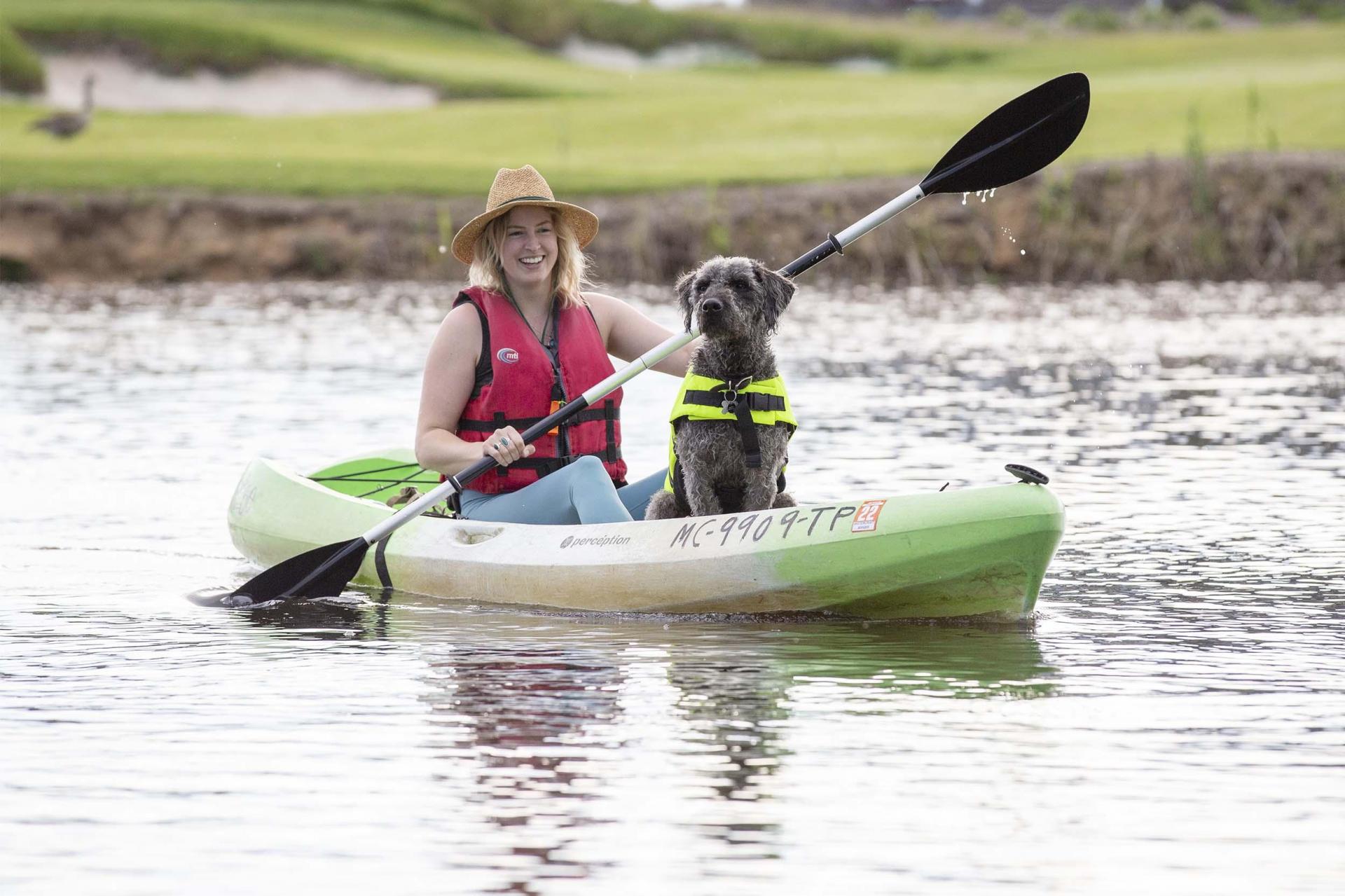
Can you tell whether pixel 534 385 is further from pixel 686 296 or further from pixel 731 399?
pixel 731 399

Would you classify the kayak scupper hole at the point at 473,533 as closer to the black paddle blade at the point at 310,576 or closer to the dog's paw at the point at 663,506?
the black paddle blade at the point at 310,576

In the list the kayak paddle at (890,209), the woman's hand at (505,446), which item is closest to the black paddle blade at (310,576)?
the kayak paddle at (890,209)

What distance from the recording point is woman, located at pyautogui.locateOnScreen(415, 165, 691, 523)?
7.66 metres

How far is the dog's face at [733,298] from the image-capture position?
6.98 m

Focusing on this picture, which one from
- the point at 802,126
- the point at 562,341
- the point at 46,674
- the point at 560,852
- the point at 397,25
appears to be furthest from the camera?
the point at 397,25

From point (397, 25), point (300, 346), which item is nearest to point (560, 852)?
point (300, 346)

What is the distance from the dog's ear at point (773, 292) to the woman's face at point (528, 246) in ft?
2.71

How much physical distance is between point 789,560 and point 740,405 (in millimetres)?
553

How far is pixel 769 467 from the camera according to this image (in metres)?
7.24

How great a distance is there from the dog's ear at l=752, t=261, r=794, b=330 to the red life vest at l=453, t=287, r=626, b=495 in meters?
0.73

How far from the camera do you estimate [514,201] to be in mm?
7582

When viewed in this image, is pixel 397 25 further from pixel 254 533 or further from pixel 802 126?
pixel 254 533

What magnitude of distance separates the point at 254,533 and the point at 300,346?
34.5 ft

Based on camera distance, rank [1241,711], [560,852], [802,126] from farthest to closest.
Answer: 1. [802,126]
2. [1241,711]
3. [560,852]
